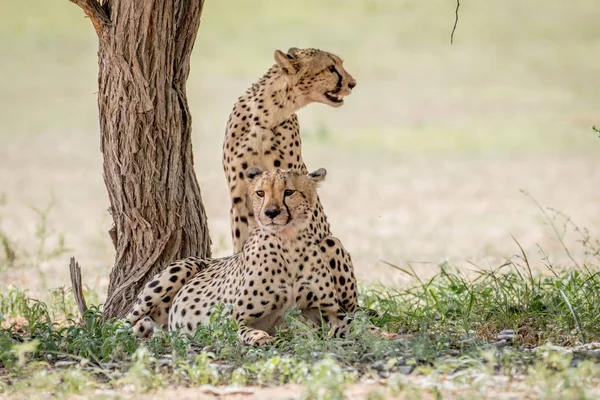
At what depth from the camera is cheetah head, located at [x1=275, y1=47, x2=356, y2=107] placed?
18.0 feet

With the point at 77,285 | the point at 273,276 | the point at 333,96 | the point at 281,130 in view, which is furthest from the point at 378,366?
the point at 333,96

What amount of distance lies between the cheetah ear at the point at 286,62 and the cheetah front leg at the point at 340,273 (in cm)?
92

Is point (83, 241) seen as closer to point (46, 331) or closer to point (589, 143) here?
point (46, 331)

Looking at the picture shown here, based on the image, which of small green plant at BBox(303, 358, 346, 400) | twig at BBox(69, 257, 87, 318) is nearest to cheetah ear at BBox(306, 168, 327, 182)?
twig at BBox(69, 257, 87, 318)

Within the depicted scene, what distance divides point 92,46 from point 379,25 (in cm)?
660

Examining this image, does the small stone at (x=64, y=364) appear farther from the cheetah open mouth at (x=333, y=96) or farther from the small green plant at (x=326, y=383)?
the cheetah open mouth at (x=333, y=96)

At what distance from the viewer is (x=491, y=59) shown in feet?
78.2

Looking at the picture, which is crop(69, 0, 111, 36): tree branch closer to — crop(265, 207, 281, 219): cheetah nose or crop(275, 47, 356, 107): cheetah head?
crop(275, 47, 356, 107): cheetah head

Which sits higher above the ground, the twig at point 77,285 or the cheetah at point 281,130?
the cheetah at point 281,130

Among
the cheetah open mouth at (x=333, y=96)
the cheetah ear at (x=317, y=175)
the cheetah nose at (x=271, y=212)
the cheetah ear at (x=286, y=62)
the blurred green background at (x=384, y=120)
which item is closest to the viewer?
the cheetah nose at (x=271, y=212)

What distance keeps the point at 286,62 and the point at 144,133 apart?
0.82m

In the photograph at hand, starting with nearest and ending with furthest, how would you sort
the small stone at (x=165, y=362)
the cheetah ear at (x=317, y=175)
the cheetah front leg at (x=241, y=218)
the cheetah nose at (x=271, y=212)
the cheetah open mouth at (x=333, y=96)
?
the small stone at (x=165, y=362) → the cheetah nose at (x=271, y=212) → the cheetah ear at (x=317, y=175) → the cheetah front leg at (x=241, y=218) → the cheetah open mouth at (x=333, y=96)

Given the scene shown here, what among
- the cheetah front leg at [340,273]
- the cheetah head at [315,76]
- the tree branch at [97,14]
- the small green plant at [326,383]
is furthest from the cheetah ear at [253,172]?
the small green plant at [326,383]

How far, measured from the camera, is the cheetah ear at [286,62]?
5.43 metres
